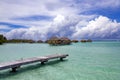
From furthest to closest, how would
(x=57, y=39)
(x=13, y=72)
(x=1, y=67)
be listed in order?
(x=57, y=39) < (x=13, y=72) < (x=1, y=67)

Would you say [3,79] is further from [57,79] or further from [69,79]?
[69,79]

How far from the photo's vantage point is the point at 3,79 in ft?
31.0

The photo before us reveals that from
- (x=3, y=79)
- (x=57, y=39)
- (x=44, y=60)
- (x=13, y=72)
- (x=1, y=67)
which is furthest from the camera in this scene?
(x=57, y=39)

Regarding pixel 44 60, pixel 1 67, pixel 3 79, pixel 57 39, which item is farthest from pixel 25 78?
pixel 57 39

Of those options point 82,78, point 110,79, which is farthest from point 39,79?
point 110,79

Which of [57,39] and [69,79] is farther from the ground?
→ [57,39]

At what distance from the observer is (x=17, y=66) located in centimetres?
1170

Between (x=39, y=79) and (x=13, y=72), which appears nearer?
(x=39, y=79)

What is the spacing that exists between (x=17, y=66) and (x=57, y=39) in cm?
5170

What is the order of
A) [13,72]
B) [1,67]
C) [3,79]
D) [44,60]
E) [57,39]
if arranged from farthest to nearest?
[57,39] → [44,60] → [13,72] → [1,67] → [3,79]

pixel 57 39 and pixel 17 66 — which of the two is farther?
pixel 57 39

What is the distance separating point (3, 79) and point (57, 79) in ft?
12.2

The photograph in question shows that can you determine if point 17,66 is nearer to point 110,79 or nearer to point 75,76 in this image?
point 75,76

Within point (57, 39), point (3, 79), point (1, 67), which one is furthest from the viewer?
point (57, 39)
